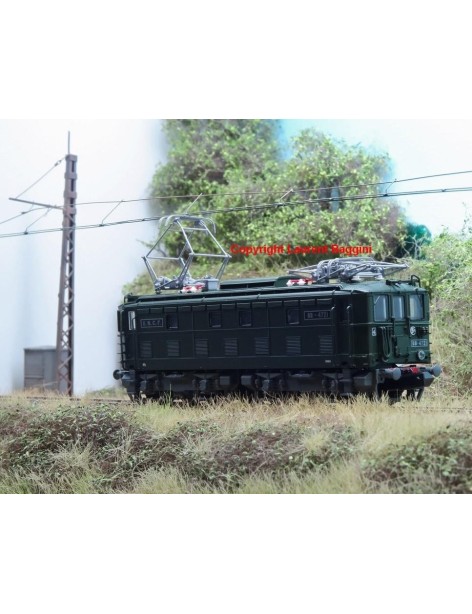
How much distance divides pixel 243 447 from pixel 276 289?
5460mm

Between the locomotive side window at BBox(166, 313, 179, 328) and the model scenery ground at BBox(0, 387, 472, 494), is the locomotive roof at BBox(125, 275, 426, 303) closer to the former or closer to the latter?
the locomotive side window at BBox(166, 313, 179, 328)

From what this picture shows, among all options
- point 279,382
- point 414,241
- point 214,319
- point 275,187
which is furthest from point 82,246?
point 414,241

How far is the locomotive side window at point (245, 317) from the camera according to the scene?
19.2 m

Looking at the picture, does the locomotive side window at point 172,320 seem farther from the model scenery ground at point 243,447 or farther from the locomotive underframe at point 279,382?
the model scenery ground at point 243,447

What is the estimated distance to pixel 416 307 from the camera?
19.1m

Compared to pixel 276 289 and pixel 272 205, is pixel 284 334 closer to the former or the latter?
pixel 276 289

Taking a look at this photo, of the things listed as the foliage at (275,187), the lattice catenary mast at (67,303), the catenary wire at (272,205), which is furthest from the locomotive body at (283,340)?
the lattice catenary mast at (67,303)

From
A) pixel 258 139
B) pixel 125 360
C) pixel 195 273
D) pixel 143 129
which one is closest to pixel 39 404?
pixel 125 360

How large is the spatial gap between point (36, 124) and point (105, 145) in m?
2.12

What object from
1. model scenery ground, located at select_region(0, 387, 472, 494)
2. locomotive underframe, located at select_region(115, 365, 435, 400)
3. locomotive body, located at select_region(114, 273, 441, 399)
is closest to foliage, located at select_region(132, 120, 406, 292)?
locomotive body, located at select_region(114, 273, 441, 399)

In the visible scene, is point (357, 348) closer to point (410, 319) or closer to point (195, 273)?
point (410, 319)

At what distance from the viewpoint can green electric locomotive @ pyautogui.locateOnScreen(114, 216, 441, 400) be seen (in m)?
18.0

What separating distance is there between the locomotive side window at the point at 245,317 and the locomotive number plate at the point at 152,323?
2.27 m

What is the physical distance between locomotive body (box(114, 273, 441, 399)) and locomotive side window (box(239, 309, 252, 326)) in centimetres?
1
